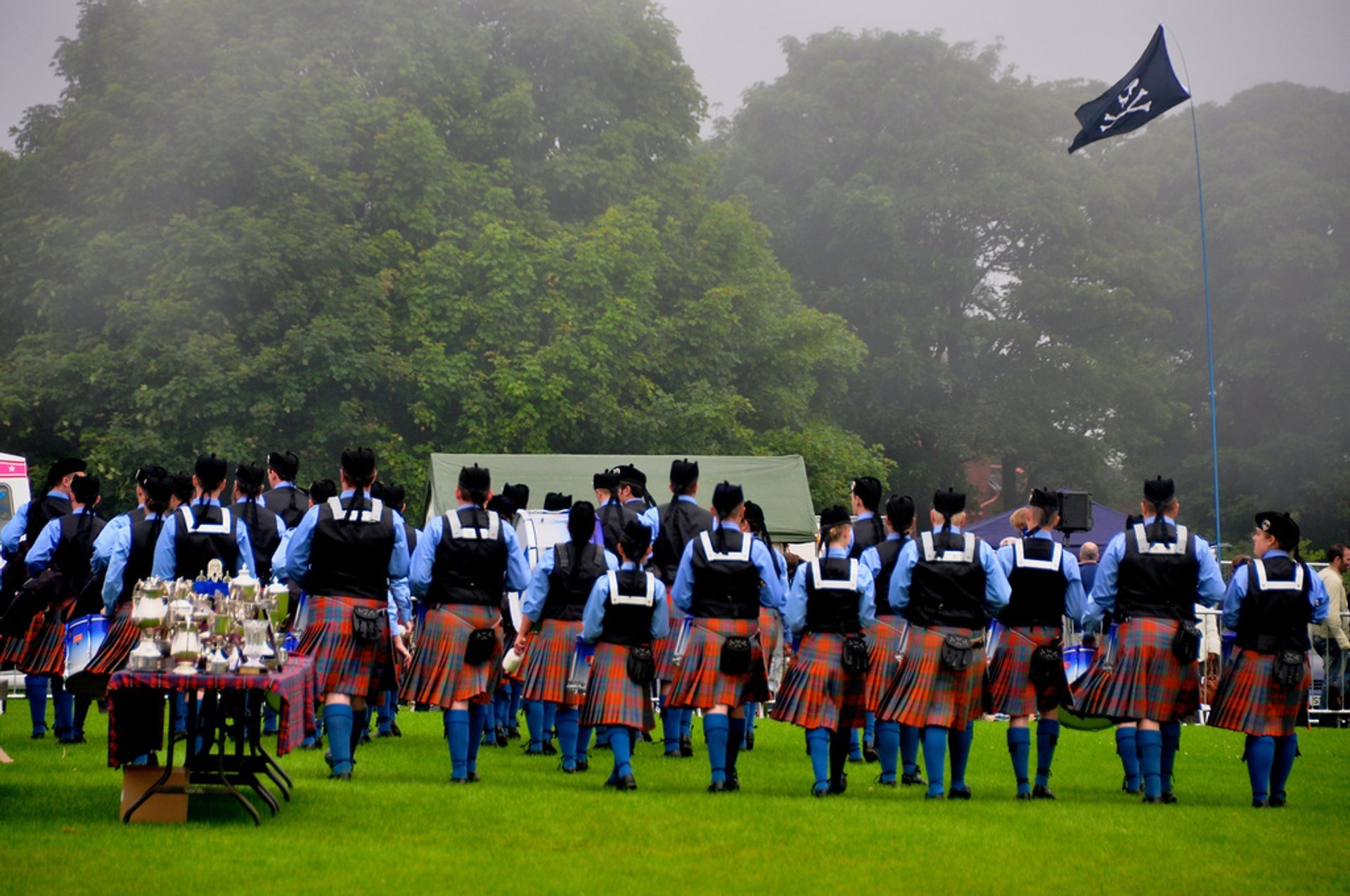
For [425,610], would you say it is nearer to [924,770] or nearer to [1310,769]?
[924,770]

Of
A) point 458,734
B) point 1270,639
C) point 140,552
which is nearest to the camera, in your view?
point 1270,639

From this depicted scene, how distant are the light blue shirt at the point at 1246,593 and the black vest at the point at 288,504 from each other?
6.19 meters

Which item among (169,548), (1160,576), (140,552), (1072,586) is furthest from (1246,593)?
(140,552)

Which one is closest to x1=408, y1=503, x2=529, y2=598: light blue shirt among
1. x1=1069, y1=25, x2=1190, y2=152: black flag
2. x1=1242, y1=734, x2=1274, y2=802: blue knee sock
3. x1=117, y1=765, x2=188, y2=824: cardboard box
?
x1=117, y1=765, x2=188, y2=824: cardboard box

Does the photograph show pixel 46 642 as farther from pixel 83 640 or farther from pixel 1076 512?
pixel 1076 512

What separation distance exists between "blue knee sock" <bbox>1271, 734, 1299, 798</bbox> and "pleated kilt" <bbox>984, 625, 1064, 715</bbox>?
3.94 ft

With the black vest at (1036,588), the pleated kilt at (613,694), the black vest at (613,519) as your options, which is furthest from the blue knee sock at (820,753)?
the black vest at (613,519)

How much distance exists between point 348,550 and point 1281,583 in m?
4.93

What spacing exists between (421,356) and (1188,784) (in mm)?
15011

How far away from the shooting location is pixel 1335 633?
1293 cm

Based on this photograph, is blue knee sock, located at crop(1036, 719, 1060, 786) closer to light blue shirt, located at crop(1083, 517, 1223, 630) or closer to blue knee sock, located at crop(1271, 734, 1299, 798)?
light blue shirt, located at crop(1083, 517, 1223, 630)

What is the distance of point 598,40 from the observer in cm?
2616

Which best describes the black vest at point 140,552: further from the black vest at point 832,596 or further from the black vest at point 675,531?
the black vest at point 832,596

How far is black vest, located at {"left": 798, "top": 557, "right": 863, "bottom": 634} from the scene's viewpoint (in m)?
8.04
